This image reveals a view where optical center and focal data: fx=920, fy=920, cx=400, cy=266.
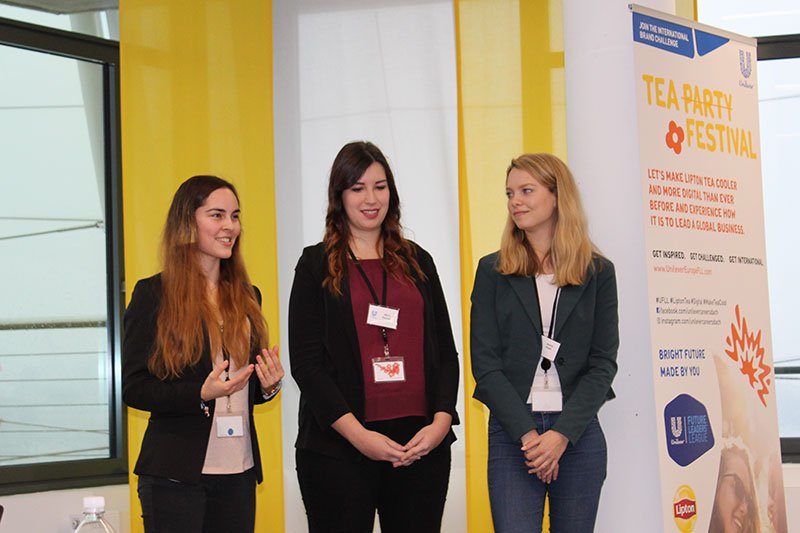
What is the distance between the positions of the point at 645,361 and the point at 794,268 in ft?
6.54

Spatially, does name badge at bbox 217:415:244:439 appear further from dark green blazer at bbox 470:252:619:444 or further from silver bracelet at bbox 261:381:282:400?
dark green blazer at bbox 470:252:619:444

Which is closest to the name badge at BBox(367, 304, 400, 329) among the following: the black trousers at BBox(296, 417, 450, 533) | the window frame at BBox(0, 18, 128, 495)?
the black trousers at BBox(296, 417, 450, 533)

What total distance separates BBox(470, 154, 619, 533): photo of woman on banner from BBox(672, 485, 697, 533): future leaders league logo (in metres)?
0.43

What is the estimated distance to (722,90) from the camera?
3305 mm

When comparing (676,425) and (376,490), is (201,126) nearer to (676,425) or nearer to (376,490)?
(376,490)

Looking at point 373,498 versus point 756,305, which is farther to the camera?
point 756,305

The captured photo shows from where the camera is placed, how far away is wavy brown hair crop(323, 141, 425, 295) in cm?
266

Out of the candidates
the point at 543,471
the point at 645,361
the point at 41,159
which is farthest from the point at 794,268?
the point at 41,159

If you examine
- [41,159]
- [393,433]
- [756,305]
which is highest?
[41,159]

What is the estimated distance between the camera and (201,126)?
4059 millimetres

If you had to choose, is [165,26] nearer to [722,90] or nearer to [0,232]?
[0,232]

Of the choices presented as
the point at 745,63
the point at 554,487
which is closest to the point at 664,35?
the point at 745,63

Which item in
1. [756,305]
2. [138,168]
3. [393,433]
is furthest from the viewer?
[138,168]

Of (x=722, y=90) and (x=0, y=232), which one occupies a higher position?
(x=722, y=90)
